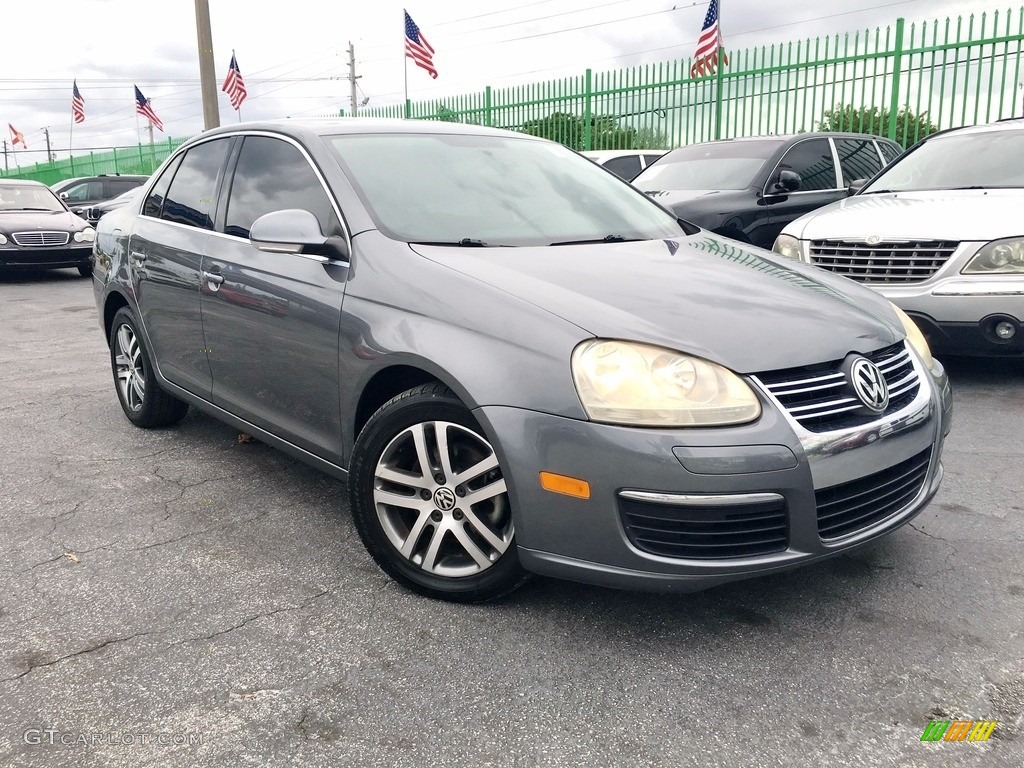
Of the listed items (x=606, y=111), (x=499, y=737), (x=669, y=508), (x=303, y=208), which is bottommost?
(x=499, y=737)

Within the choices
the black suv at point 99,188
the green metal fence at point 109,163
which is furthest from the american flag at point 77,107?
the black suv at point 99,188

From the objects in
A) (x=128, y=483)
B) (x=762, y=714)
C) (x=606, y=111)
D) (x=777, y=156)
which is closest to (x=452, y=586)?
(x=762, y=714)

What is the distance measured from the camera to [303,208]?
11.2ft

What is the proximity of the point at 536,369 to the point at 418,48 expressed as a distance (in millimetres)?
19361

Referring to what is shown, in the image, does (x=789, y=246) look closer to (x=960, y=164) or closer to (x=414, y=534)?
(x=960, y=164)

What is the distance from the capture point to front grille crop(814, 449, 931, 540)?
2.49 metres

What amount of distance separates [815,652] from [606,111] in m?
14.1

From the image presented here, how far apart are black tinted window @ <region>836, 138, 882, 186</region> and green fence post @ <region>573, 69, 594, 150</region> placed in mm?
7156

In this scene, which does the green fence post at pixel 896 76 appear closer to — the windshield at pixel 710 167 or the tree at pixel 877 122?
the tree at pixel 877 122

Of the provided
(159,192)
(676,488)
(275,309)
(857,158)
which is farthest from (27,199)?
(676,488)

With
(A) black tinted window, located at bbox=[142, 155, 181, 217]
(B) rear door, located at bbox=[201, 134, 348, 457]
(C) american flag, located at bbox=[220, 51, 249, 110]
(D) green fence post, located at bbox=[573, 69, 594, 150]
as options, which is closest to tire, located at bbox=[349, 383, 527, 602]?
(B) rear door, located at bbox=[201, 134, 348, 457]

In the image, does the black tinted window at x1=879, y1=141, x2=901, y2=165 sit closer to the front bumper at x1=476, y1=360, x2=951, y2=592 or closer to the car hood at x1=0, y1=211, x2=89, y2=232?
the front bumper at x1=476, y1=360, x2=951, y2=592

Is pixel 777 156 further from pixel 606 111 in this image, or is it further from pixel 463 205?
pixel 606 111

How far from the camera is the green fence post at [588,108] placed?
15711 mm
